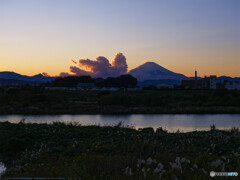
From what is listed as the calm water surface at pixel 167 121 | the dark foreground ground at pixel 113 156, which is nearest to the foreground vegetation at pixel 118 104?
the calm water surface at pixel 167 121

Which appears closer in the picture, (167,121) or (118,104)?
(167,121)

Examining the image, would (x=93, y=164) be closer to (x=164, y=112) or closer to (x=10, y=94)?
(x=164, y=112)

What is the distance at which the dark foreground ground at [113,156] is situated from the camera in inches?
234

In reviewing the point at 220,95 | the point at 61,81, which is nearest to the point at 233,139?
the point at 220,95

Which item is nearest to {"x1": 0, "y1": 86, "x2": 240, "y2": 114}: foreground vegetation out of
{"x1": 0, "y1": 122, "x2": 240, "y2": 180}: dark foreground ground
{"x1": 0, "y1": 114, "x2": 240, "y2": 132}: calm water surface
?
{"x1": 0, "y1": 114, "x2": 240, "y2": 132}: calm water surface

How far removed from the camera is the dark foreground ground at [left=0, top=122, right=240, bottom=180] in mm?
5941

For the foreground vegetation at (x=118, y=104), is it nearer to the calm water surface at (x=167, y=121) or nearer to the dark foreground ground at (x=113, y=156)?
the calm water surface at (x=167, y=121)

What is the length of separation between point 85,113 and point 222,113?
1957 centimetres

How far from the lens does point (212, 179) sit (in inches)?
218

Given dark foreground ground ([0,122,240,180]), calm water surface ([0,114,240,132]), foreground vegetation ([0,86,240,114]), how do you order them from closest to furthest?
dark foreground ground ([0,122,240,180]) → calm water surface ([0,114,240,132]) → foreground vegetation ([0,86,240,114])

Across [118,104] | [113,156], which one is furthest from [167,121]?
[113,156]

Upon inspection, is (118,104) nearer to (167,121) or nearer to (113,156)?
(167,121)

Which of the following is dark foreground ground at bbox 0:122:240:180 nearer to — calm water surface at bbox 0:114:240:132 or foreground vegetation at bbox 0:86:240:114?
calm water surface at bbox 0:114:240:132

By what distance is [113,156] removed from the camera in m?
8.48
